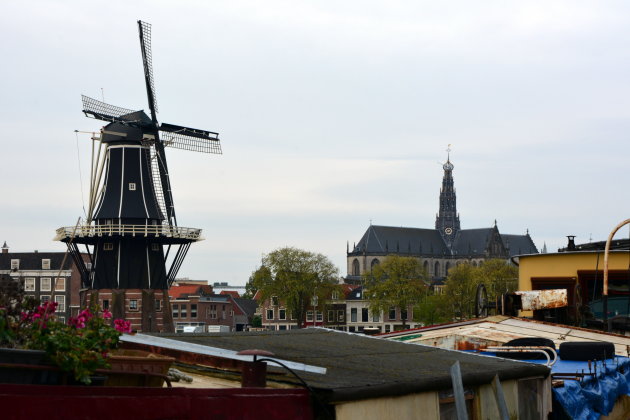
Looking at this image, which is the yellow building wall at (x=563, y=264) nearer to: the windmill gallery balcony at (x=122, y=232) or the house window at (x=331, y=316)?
the windmill gallery balcony at (x=122, y=232)

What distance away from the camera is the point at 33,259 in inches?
4183

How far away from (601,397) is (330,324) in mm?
117076

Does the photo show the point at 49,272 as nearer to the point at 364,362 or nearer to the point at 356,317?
the point at 356,317

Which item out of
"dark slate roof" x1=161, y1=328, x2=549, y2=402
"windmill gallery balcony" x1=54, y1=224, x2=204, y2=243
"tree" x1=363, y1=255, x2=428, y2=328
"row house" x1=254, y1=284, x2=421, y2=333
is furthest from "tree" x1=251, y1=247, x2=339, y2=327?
"dark slate roof" x1=161, y1=328, x2=549, y2=402

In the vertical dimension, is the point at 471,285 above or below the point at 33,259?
below

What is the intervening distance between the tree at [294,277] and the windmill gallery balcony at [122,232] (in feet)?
123

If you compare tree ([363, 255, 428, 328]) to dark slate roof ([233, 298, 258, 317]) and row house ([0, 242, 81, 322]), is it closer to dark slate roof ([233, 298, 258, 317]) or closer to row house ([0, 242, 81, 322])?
dark slate roof ([233, 298, 258, 317])

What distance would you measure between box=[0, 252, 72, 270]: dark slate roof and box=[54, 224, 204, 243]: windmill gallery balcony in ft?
126

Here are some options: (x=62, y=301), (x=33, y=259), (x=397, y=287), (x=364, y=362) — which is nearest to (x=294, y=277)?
(x=397, y=287)

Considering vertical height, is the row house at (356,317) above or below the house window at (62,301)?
below

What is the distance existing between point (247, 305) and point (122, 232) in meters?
84.0

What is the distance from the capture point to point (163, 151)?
7012cm

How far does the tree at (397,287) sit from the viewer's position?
378 feet

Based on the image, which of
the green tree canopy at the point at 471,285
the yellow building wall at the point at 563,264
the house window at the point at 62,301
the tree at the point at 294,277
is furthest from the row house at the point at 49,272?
the yellow building wall at the point at 563,264
